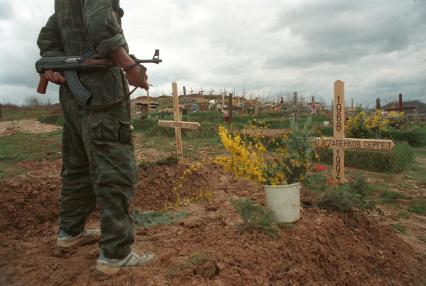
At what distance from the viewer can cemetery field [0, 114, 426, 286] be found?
249cm

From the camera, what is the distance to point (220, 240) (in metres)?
2.96

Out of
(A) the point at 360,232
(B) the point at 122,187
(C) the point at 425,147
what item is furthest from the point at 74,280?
(C) the point at 425,147

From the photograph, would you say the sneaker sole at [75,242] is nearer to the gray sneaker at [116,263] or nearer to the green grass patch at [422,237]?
the gray sneaker at [116,263]

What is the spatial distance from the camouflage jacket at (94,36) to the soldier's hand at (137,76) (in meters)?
0.16

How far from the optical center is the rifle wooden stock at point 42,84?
9.17 feet

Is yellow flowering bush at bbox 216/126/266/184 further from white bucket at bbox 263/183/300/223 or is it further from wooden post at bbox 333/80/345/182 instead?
wooden post at bbox 333/80/345/182

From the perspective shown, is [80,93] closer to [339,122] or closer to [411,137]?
[339,122]

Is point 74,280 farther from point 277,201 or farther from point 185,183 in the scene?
point 185,183

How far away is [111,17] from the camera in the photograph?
233 cm

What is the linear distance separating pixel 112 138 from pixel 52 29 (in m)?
1.18

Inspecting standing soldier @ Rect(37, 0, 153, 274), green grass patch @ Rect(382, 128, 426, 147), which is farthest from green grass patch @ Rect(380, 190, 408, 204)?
green grass patch @ Rect(382, 128, 426, 147)

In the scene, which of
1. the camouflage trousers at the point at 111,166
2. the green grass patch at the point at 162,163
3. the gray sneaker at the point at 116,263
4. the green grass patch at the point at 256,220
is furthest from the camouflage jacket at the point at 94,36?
the green grass patch at the point at 162,163

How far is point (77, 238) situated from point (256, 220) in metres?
1.53

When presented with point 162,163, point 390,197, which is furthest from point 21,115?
point 390,197
